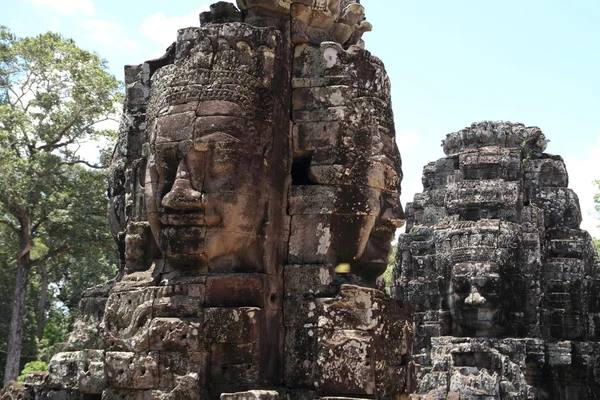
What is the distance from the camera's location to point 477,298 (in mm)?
18016

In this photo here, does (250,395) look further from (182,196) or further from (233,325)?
(182,196)

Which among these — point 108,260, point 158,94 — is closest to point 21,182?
point 108,260

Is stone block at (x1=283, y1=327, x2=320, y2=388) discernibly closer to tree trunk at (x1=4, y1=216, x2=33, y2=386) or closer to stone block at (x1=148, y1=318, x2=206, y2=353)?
stone block at (x1=148, y1=318, x2=206, y2=353)

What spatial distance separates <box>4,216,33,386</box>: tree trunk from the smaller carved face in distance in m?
13.1

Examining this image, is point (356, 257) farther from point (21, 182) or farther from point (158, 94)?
point (21, 182)

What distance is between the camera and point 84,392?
8477 millimetres

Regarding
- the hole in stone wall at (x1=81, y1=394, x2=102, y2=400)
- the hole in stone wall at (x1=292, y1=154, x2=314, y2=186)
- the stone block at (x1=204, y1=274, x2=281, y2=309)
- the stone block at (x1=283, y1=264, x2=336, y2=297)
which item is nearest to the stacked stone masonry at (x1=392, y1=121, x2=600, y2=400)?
the hole in stone wall at (x1=292, y1=154, x2=314, y2=186)

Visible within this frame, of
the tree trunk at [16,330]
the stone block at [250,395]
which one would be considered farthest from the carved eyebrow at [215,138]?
the tree trunk at [16,330]

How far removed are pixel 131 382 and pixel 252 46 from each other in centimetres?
336

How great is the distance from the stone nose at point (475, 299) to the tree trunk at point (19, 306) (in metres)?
13.5

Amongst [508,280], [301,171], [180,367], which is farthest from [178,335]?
[508,280]

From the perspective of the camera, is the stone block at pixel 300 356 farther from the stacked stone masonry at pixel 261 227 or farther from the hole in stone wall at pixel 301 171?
the hole in stone wall at pixel 301 171

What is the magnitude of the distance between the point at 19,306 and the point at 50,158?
4.44 m

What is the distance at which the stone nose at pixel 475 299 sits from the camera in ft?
59.1
